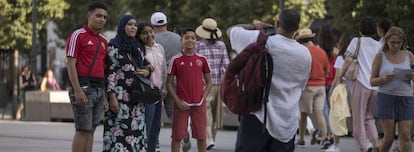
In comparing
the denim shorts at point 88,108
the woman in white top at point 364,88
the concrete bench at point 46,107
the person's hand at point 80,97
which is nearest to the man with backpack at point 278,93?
the person's hand at point 80,97

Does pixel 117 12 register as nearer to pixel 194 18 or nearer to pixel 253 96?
pixel 194 18

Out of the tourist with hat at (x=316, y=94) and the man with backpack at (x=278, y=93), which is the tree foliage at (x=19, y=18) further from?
the man with backpack at (x=278, y=93)

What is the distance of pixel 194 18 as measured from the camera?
1359 inches

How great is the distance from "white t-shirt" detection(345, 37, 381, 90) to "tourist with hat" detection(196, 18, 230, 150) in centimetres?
223

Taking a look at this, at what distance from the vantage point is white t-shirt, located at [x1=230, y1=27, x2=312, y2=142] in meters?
8.02

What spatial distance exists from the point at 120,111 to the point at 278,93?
2.76 m

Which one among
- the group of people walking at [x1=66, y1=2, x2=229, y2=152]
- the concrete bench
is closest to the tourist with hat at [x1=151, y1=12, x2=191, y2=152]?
the group of people walking at [x1=66, y1=2, x2=229, y2=152]

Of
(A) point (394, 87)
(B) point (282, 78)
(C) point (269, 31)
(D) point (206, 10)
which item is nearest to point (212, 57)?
(A) point (394, 87)

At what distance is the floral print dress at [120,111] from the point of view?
10.5 m

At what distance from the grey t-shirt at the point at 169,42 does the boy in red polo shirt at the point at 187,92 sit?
735 mm

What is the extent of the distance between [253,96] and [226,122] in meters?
13.6

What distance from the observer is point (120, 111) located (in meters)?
10.5

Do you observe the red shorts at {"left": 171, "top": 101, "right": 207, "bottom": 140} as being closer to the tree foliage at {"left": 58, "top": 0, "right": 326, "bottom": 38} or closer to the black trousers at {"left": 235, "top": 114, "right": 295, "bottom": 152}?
the black trousers at {"left": 235, "top": 114, "right": 295, "bottom": 152}

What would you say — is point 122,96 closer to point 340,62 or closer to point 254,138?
point 254,138
